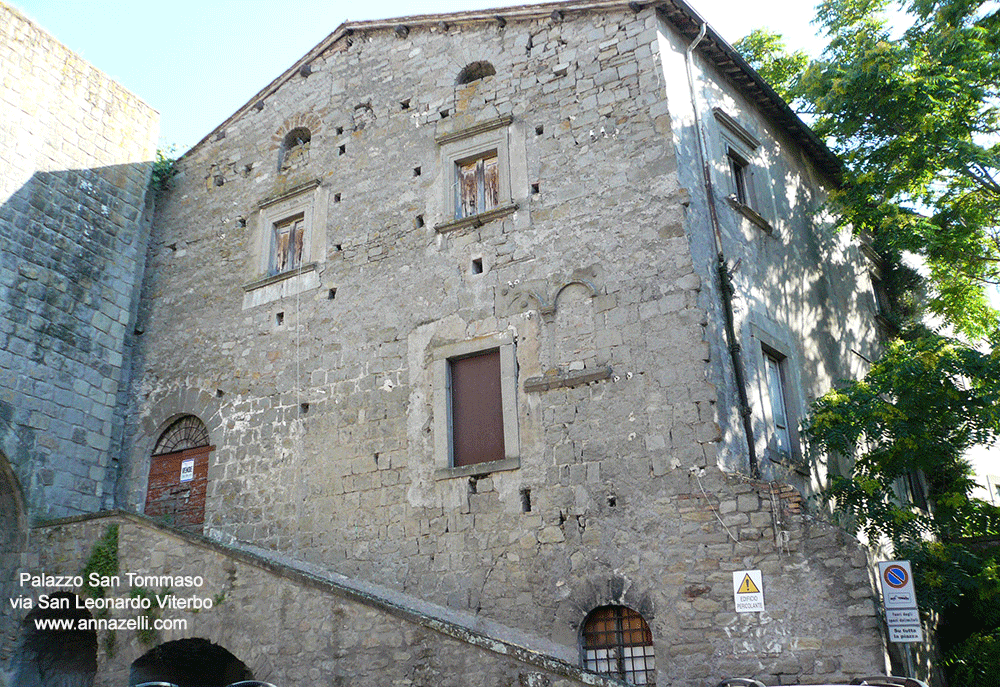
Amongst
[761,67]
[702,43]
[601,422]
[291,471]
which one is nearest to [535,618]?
[601,422]

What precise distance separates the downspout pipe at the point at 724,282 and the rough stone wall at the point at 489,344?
1.64ft

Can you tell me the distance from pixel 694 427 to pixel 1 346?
8.98 meters

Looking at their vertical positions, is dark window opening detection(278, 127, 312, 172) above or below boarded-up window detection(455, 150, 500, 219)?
above

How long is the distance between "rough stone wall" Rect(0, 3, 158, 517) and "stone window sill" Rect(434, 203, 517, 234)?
5.59 m

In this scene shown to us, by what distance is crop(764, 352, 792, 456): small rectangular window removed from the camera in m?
9.97

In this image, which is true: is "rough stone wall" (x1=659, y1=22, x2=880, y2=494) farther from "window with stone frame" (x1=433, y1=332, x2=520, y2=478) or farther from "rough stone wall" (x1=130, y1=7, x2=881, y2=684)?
"window with stone frame" (x1=433, y1=332, x2=520, y2=478)

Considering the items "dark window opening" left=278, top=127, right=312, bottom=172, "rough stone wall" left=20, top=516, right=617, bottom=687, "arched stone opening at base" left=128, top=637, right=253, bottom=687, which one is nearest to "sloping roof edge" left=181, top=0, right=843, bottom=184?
"dark window opening" left=278, top=127, right=312, bottom=172

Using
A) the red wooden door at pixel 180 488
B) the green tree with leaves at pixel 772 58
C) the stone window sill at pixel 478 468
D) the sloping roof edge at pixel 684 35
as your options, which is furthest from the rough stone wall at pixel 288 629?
the green tree with leaves at pixel 772 58

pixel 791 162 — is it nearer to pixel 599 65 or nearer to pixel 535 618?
pixel 599 65

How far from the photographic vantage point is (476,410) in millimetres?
10227

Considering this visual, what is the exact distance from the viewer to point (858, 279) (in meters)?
14.2

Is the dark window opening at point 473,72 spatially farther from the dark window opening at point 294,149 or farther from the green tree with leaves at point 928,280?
the green tree with leaves at point 928,280

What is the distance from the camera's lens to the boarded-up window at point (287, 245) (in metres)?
12.7

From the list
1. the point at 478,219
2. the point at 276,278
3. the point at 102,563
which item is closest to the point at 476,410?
the point at 478,219
